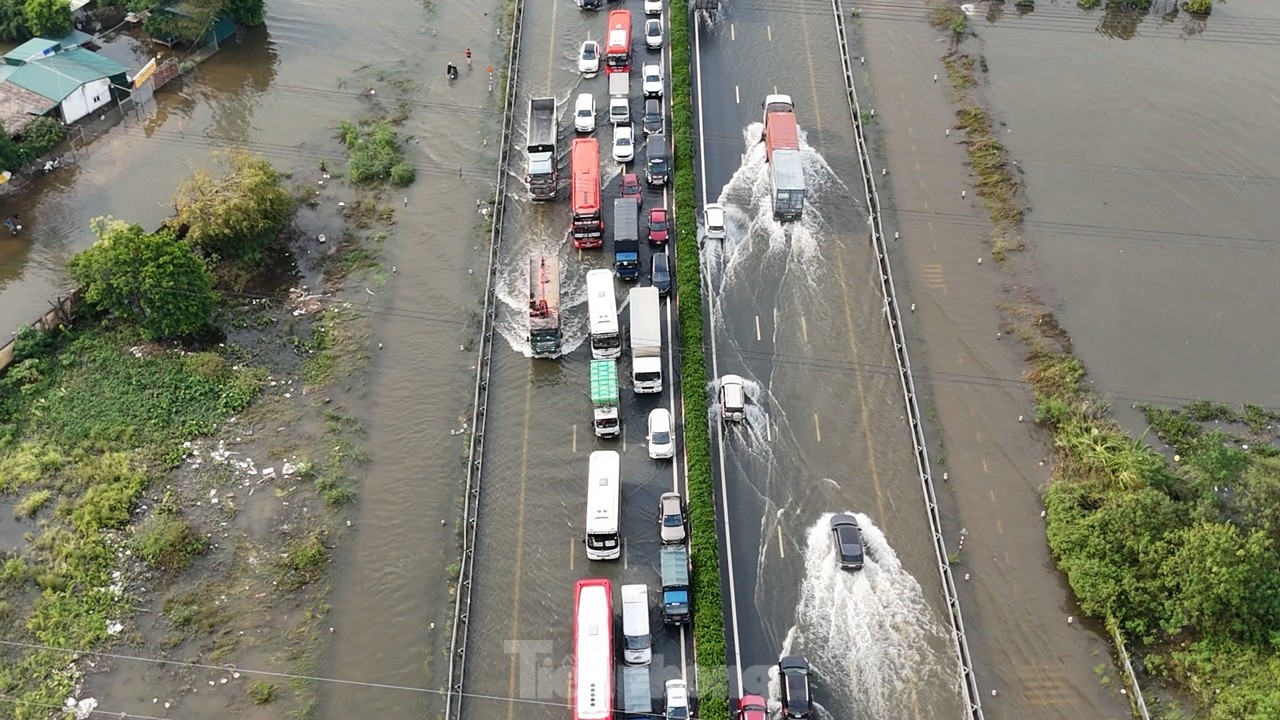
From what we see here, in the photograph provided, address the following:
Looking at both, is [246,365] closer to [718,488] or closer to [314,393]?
[314,393]

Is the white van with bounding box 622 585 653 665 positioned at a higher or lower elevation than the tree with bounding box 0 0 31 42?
lower

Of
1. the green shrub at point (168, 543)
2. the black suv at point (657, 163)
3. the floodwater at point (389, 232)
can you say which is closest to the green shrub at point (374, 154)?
the floodwater at point (389, 232)

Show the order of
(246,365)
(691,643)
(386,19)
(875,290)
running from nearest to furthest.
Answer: (691,643), (246,365), (875,290), (386,19)

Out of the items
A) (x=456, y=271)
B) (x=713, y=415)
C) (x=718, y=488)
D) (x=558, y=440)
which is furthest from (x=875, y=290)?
(x=456, y=271)

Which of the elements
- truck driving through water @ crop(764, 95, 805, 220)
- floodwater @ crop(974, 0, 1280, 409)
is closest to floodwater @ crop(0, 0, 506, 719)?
truck driving through water @ crop(764, 95, 805, 220)

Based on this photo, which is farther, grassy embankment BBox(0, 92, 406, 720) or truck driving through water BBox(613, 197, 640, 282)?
truck driving through water BBox(613, 197, 640, 282)

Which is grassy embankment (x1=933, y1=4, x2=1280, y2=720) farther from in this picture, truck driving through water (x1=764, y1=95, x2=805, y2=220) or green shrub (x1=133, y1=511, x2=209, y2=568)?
green shrub (x1=133, y1=511, x2=209, y2=568)

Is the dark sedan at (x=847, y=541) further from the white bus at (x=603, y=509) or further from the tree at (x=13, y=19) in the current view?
the tree at (x=13, y=19)
